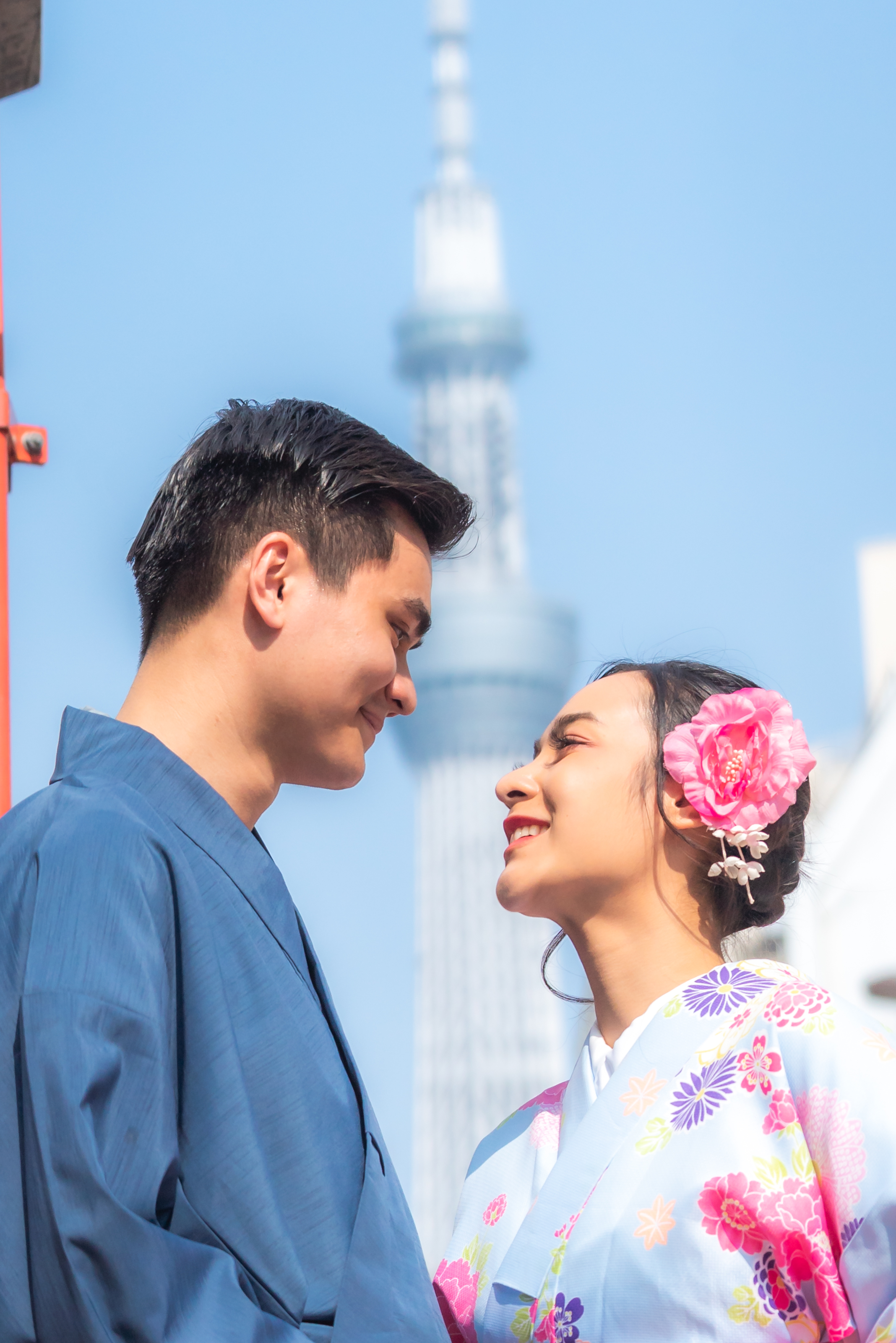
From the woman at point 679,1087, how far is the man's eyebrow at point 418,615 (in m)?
0.63

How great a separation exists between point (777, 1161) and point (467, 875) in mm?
61227

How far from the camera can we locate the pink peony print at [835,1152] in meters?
2.19

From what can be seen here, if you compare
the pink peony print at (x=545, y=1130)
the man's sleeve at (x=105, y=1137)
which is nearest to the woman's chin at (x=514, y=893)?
the pink peony print at (x=545, y=1130)

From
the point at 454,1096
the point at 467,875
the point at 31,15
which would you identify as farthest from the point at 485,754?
the point at 31,15

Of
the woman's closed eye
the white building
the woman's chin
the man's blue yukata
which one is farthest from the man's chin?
the white building

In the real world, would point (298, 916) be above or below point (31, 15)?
below

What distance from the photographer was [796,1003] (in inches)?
96.3

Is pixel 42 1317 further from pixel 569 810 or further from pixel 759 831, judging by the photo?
pixel 759 831

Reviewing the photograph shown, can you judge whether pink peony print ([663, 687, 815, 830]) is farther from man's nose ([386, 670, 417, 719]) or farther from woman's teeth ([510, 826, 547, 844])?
man's nose ([386, 670, 417, 719])

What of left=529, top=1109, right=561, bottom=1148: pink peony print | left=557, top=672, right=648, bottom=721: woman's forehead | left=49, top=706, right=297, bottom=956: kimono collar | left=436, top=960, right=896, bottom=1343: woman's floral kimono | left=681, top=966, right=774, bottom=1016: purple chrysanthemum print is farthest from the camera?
left=557, top=672, right=648, bottom=721: woman's forehead

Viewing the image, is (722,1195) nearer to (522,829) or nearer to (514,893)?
(514,893)

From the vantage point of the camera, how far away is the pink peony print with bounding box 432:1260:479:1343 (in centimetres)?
271

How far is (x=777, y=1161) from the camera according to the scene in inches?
90.9

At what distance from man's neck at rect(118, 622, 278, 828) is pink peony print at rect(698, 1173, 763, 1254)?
0.92 m
